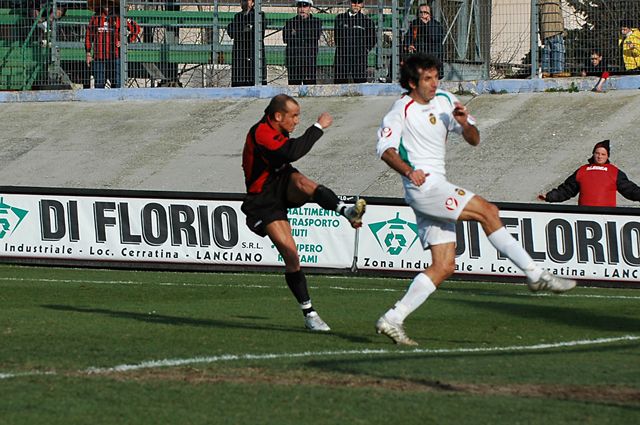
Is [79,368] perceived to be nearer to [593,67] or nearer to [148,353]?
[148,353]

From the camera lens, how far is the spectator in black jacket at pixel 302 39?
25234 mm

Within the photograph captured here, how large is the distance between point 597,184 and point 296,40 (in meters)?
9.96

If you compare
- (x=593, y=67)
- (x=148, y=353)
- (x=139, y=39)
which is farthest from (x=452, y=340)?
(x=139, y=39)

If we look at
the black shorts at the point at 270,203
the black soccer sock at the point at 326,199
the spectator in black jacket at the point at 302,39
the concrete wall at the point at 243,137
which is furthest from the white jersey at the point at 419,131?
the spectator in black jacket at the point at 302,39

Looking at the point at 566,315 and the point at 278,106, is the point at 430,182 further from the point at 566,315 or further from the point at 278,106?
the point at 566,315

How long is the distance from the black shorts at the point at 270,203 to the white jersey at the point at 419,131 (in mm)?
1417

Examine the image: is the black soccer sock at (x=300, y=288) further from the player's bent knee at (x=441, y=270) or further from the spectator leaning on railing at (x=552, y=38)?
the spectator leaning on railing at (x=552, y=38)

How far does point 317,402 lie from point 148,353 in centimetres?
216

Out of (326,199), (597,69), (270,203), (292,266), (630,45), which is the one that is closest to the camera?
(326,199)

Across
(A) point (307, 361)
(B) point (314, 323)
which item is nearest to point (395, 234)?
(B) point (314, 323)

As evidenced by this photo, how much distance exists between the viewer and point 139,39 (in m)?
27.9

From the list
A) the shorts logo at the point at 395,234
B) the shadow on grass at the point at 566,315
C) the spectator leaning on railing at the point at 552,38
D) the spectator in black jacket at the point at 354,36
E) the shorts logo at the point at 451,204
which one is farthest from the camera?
the spectator in black jacket at the point at 354,36

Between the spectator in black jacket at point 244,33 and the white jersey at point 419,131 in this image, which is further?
the spectator in black jacket at point 244,33

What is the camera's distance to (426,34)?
24375 millimetres
